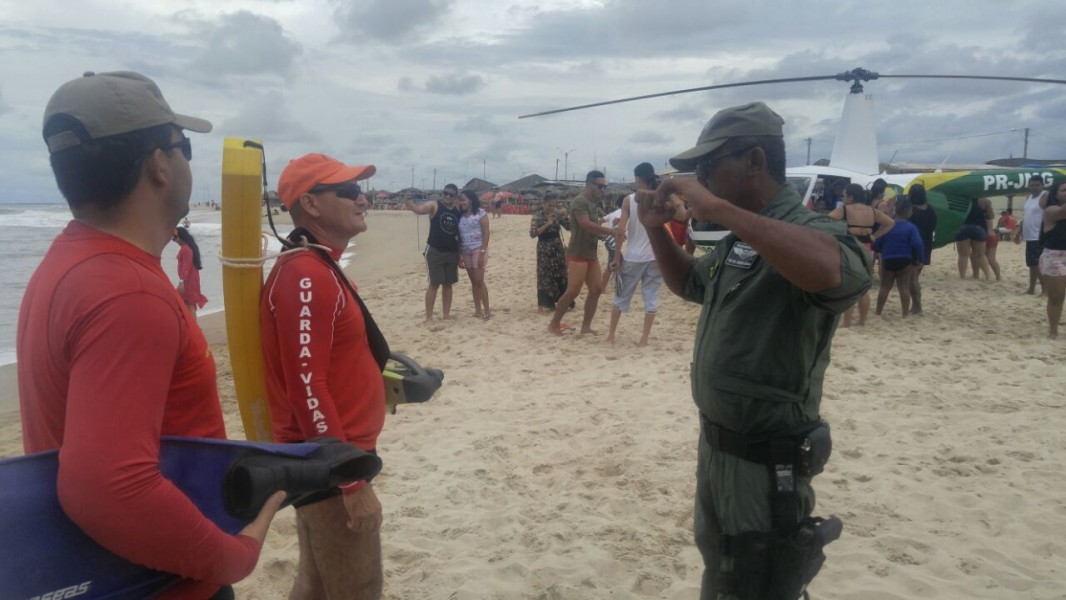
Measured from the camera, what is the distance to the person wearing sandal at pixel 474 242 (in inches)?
378

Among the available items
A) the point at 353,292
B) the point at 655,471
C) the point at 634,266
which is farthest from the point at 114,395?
the point at 634,266

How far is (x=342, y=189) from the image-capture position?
244 cm

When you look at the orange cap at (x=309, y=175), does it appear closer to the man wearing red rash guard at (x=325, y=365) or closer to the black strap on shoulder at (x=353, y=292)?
the man wearing red rash guard at (x=325, y=365)

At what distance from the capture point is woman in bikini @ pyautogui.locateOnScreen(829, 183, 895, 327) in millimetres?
9094

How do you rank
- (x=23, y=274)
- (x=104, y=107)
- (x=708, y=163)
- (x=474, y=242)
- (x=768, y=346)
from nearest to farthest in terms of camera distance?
(x=104, y=107), (x=768, y=346), (x=708, y=163), (x=474, y=242), (x=23, y=274)

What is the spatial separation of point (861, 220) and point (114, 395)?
31.1ft

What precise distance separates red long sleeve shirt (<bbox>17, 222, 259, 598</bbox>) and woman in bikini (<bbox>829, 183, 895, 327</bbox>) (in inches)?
351

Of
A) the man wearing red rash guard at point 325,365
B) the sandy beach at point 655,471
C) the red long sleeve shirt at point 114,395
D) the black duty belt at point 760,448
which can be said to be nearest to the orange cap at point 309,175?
the man wearing red rash guard at point 325,365

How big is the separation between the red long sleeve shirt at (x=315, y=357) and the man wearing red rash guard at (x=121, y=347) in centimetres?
62

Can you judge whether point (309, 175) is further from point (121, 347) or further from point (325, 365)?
point (121, 347)

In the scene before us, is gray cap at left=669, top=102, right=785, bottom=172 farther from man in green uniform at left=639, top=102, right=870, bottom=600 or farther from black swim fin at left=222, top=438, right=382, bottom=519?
black swim fin at left=222, top=438, right=382, bottom=519

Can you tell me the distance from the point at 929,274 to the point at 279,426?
14836 mm

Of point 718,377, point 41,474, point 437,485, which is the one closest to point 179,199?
point 41,474

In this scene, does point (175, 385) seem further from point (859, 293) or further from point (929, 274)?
point (929, 274)
